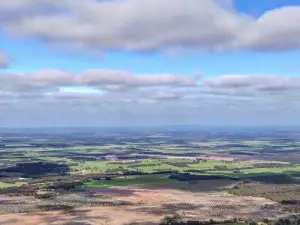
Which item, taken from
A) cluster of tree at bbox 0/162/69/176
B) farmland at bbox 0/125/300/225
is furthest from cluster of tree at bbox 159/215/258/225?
cluster of tree at bbox 0/162/69/176

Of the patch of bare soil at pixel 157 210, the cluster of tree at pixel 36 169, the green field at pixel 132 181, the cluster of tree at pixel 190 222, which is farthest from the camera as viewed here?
the cluster of tree at pixel 36 169

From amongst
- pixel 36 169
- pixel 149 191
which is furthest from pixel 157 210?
pixel 36 169

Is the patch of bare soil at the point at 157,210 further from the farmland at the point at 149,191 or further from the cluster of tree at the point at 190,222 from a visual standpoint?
the cluster of tree at the point at 190,222

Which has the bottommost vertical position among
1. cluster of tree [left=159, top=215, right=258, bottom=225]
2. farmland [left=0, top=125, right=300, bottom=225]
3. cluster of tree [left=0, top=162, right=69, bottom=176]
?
cluster of tree [left=159, top=215, right=258, bottom=225]

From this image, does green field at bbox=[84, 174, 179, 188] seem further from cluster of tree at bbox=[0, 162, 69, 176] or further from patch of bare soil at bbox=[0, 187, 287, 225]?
cluster of tree at bbox=[0, 162, 69, 176]

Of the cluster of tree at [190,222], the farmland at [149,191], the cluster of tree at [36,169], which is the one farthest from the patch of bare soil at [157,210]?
the cluster of tree at [36,169]

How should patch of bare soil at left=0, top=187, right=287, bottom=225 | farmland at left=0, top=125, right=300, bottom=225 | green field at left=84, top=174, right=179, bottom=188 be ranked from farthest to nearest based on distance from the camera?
green field at left=84, top=174, right=179, bottom=188, farmland at left=0, top=125, right=300, bottom=225, patch of bare soil at left=0, top=187, right=287, bottom=225

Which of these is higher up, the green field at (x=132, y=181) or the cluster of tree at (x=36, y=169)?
the cluster of tree at (x=36, y=169)

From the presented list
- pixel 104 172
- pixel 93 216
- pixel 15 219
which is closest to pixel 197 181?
pixel 104 172

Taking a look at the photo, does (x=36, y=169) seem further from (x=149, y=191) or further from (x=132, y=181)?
(x=149, y=191)
